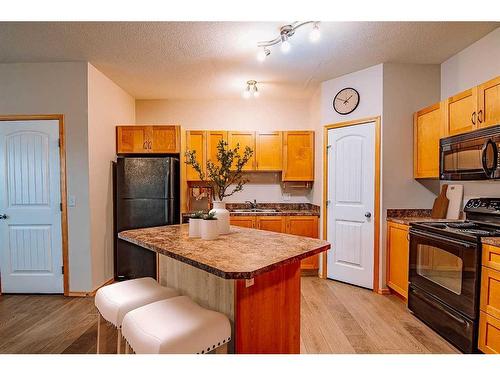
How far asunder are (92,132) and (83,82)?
55cm

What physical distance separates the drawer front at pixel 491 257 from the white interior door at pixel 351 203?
140 centimetres

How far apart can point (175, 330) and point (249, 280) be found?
408 mm

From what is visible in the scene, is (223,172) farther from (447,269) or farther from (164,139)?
(164,139)

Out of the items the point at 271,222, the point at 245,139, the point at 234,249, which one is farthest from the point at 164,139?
the point at 234,249

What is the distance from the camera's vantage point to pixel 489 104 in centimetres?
219

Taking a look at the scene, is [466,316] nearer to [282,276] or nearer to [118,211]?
[282,276]

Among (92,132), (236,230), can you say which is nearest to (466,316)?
(236,230)

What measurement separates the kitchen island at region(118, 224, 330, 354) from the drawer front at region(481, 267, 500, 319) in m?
1.16

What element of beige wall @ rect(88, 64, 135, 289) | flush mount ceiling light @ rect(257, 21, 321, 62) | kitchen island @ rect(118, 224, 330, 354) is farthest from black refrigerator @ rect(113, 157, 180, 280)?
flush mount ceiling light @ rect(257, 21, 321, 62)

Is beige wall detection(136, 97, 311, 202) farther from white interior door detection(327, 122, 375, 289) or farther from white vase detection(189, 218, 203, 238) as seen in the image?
white vase detection(189, 218, 203, 238)

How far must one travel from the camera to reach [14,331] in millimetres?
2369

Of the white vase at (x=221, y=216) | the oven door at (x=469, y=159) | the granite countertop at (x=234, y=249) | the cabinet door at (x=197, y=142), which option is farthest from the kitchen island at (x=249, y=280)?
the cabinet door at (x=197, y=142)

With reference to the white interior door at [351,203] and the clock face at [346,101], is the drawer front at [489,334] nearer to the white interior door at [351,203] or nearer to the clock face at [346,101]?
the white interior door at [351,203]

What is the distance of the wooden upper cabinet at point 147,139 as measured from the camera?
383 centimetres
